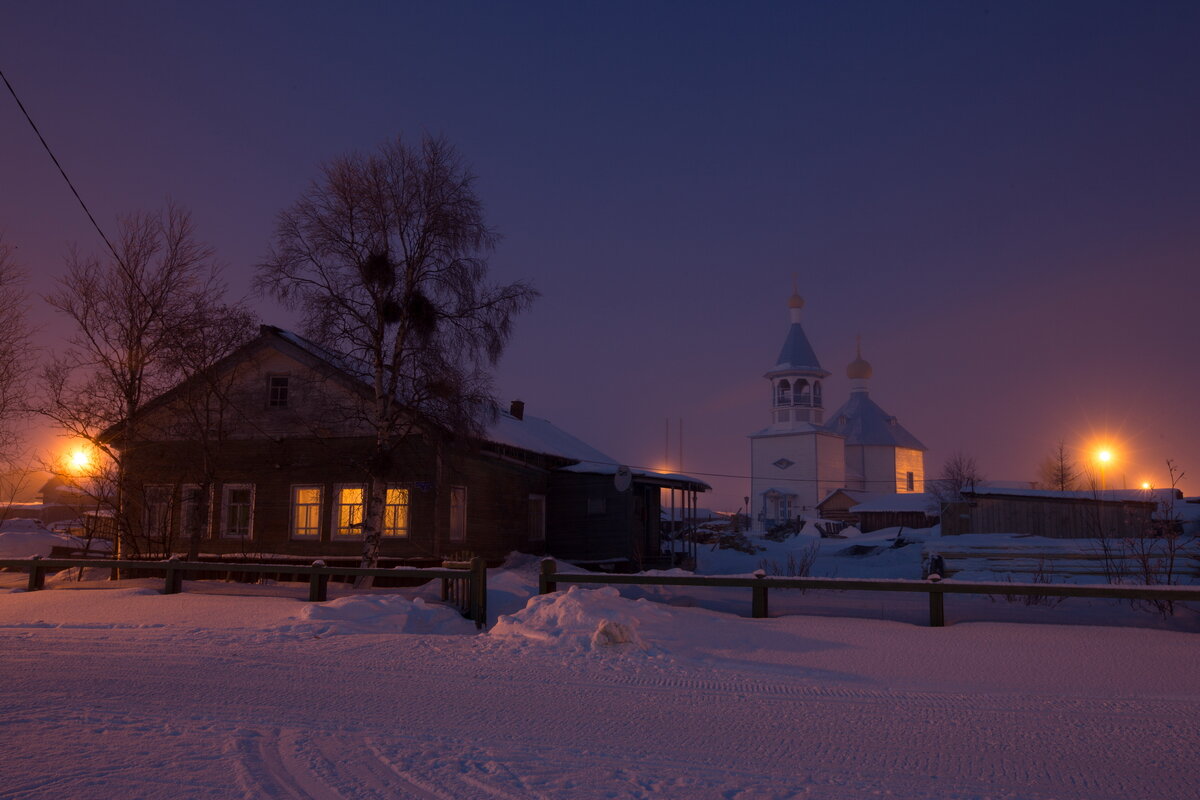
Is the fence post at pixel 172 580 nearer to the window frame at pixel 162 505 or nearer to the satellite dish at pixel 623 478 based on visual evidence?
the window frame at pixel 162 505

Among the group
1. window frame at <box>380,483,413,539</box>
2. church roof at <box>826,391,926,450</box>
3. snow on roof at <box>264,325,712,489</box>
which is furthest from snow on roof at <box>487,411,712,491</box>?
church roof at <box>826,391,926,450</box>

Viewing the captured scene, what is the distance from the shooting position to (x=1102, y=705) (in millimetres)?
7645

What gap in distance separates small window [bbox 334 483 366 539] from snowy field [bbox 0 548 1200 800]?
9349mm

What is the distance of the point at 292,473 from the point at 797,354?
60296mm

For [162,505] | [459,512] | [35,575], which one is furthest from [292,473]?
[35,575]

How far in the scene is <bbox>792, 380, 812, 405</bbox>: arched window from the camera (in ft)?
246

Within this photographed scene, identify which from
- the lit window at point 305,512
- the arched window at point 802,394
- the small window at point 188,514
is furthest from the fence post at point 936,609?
the arched window at point 802,394

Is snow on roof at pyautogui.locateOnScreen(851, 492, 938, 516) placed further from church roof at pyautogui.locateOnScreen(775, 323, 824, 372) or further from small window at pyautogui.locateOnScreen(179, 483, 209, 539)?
small window at pyautogui.locateOnScreen(179, 483, 209, 539)

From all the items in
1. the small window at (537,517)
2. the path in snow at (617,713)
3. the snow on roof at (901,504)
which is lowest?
the path in snow at (617,713)

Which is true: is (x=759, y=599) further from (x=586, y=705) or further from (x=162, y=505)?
(x=162, y=505)

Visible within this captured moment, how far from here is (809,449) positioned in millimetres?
72375

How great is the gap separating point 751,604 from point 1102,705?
486 cm

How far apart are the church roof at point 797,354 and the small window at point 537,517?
51262 millimetres

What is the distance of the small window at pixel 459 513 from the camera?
2270 cm
